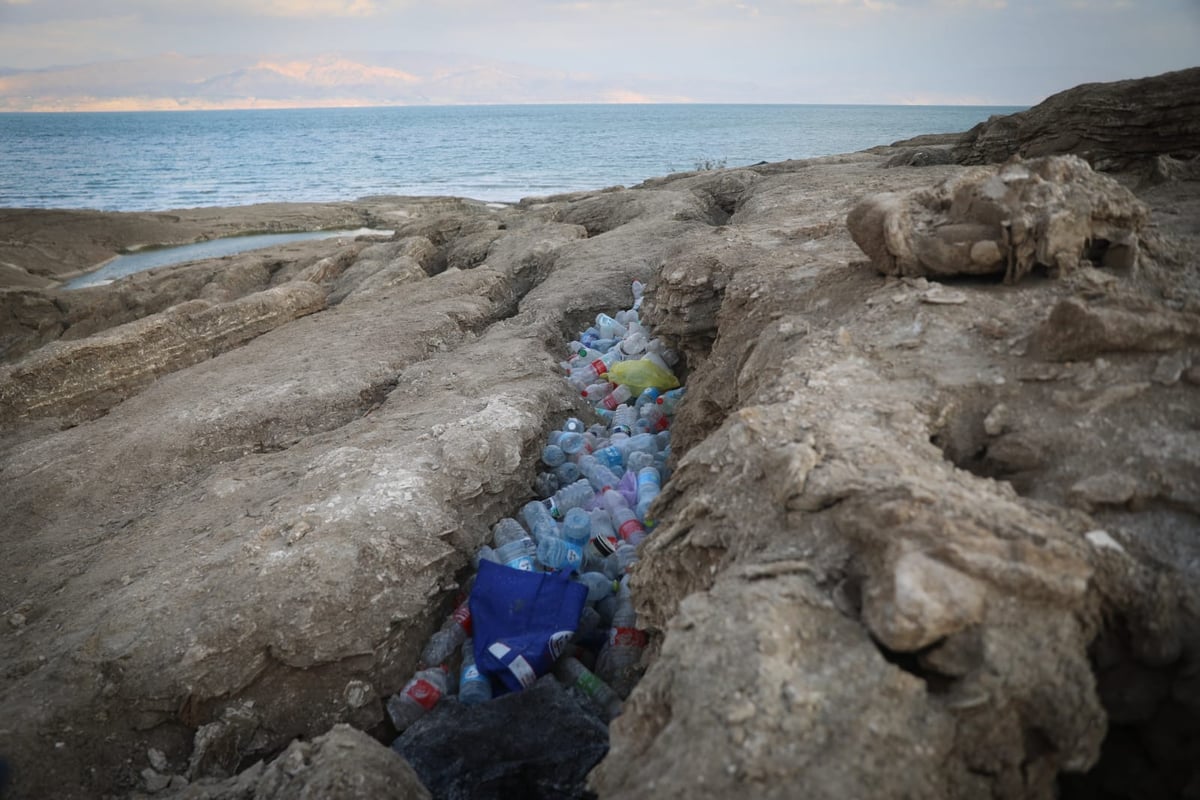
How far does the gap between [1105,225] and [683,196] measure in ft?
23.3

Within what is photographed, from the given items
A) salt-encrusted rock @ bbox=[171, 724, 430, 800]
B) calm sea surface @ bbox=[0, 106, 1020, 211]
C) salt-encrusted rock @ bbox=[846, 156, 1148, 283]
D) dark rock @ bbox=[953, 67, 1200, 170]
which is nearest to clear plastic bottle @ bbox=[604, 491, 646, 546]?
salt-encrusted rock @ bbox=[171, 724, 430, 800]

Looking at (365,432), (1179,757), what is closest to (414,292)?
(365,432)

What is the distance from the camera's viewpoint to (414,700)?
3047 mm

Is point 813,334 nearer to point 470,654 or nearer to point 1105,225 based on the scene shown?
point 1105,225

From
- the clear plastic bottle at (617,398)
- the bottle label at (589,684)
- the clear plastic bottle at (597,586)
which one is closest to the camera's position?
the bottle label at (589,684)

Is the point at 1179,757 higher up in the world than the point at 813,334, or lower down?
lower down

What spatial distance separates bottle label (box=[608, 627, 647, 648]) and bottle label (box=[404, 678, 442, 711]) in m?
0.89

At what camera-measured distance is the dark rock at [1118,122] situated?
213 inches

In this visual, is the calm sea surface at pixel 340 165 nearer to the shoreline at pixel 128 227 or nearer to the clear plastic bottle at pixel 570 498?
the shoreline at pixel 128 227

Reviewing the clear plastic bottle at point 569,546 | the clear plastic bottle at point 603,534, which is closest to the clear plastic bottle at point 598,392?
the clear plastic bottle at point 603,534

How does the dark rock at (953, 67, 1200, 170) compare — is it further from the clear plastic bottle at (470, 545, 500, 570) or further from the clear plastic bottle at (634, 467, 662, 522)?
the clear plastic bottle at (470, 545, 500, 570)

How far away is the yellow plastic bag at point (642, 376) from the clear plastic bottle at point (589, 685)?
263 cm

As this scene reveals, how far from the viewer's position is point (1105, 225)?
293 cm

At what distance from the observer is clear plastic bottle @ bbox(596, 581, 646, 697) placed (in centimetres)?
298
